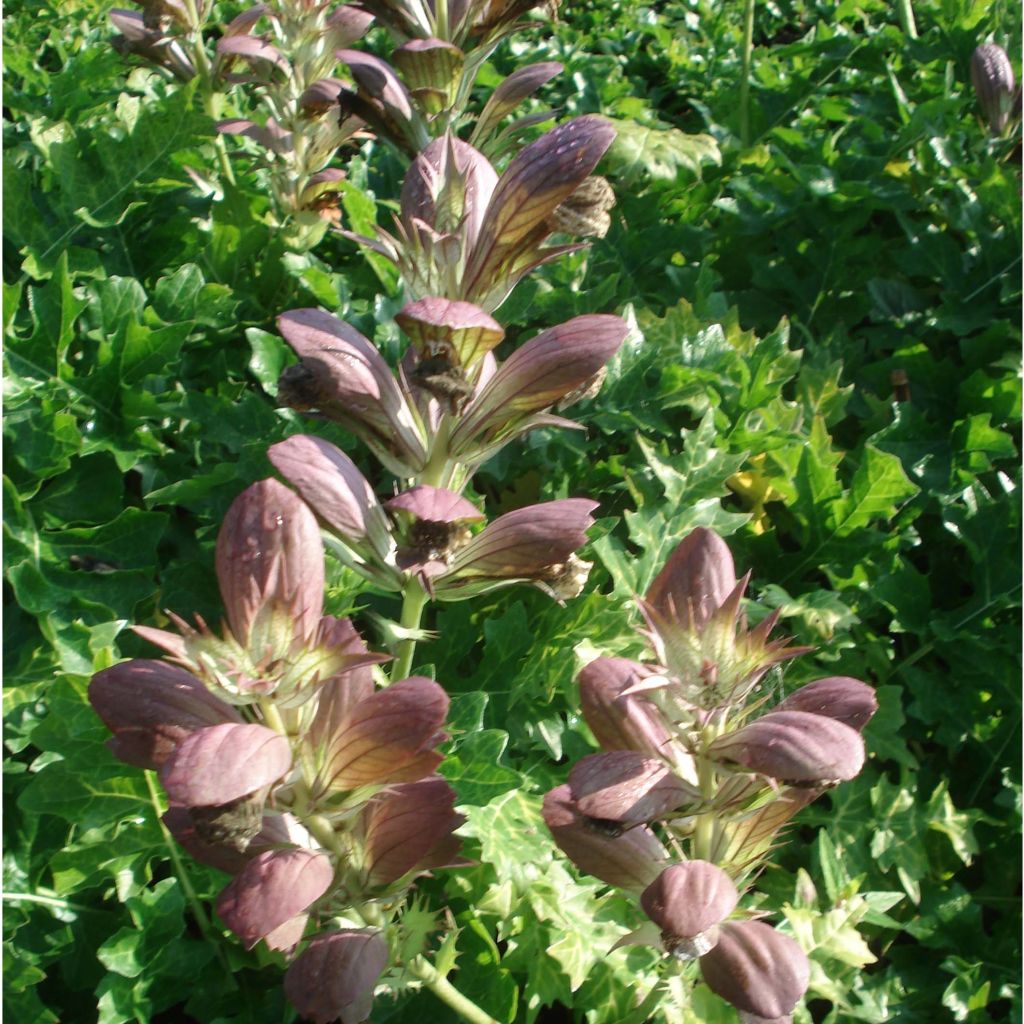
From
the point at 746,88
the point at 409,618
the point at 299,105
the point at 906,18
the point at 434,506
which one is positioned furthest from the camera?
the point at 906,18

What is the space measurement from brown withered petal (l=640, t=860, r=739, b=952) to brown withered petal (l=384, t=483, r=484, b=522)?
1.57ft

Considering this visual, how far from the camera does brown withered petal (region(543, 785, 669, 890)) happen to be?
1231 millimetres

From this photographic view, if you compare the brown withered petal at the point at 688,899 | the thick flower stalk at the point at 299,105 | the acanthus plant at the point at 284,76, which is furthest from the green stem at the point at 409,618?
the thick flower stalk at the point at 299,105

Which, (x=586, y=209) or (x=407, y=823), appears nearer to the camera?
(x=407, y=823)

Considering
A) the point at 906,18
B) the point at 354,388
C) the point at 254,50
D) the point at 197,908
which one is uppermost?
the point at 906,18

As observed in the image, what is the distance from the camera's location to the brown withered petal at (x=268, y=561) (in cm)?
111

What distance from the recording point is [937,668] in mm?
2564

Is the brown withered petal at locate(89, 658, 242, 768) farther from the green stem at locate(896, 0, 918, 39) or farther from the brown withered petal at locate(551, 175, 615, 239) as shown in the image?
the green stem at locate(896, 0, 918, 39)

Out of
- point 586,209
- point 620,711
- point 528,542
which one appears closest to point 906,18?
point 586,209

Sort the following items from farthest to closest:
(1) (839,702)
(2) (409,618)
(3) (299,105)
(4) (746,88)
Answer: (4) (746,88) → (3) (299,105) → (2) (409,618) → (1) (839,702)

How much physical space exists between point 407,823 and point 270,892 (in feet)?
0.60

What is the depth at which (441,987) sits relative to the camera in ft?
4.68

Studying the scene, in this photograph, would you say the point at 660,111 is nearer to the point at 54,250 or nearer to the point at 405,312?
the point at 54,250

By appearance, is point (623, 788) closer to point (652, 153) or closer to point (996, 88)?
point (652, 153)
